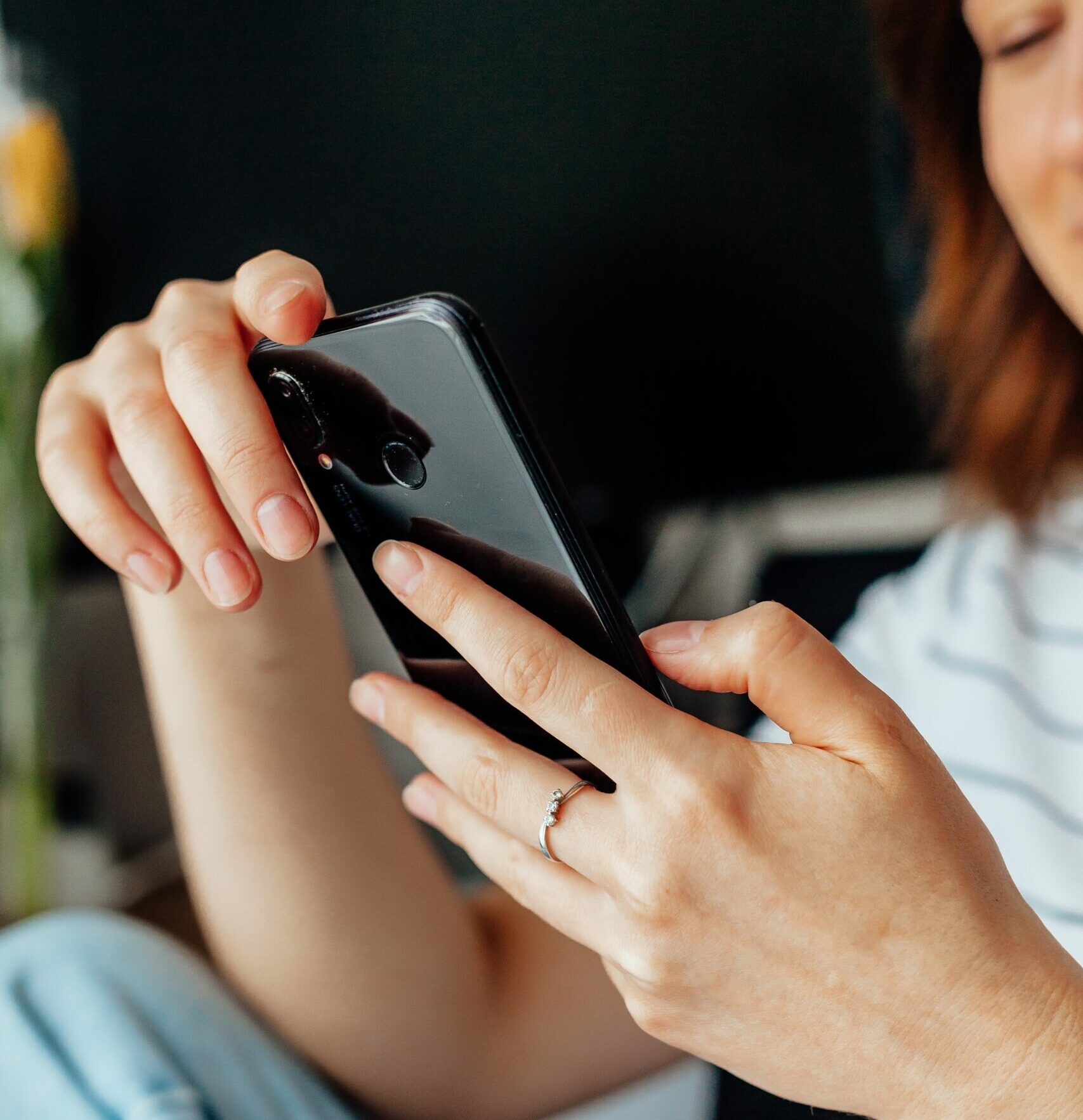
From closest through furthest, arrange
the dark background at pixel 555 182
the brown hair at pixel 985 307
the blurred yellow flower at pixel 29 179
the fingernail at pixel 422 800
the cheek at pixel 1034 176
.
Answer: the fingernail at pixel 422 800
the cheek at pixel 1034 176
the brown hair at pixel 985 307
the blurred yellow flower at pixel 29 179
the dark background at pixel 555 182

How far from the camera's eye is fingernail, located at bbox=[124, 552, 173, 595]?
48 cm

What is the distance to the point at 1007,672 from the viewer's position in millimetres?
759

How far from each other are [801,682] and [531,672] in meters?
0.10

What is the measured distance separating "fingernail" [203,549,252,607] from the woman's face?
593 millimetres

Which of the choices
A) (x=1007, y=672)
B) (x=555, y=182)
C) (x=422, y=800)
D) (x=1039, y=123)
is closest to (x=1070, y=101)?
(x=1039, y=123)

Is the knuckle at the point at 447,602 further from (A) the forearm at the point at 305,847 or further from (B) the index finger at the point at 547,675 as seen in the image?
(A) the forearm at the point at 305,847

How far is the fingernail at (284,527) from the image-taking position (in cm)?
43

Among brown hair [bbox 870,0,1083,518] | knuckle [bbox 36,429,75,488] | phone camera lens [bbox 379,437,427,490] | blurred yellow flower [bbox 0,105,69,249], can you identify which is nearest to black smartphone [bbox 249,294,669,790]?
phone camera lens [bbox 379,437,427,490]

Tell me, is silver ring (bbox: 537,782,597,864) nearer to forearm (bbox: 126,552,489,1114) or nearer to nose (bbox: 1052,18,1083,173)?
forearm (bbox: 126,552,489,1114)

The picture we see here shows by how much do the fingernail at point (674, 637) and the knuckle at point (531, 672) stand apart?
0.05 metres

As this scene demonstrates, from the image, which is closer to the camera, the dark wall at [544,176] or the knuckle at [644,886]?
the knuckle at [644,886]

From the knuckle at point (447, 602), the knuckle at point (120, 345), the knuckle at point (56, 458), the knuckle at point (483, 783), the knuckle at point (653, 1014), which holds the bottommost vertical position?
the knuckle at point (653, 1014)

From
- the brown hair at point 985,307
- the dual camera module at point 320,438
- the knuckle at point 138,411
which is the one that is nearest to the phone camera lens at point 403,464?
the dual camera module at point 320,438

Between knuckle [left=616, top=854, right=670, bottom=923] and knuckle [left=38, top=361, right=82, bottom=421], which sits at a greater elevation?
knuckle [left=38, top=361, right=82, bottom=421]
